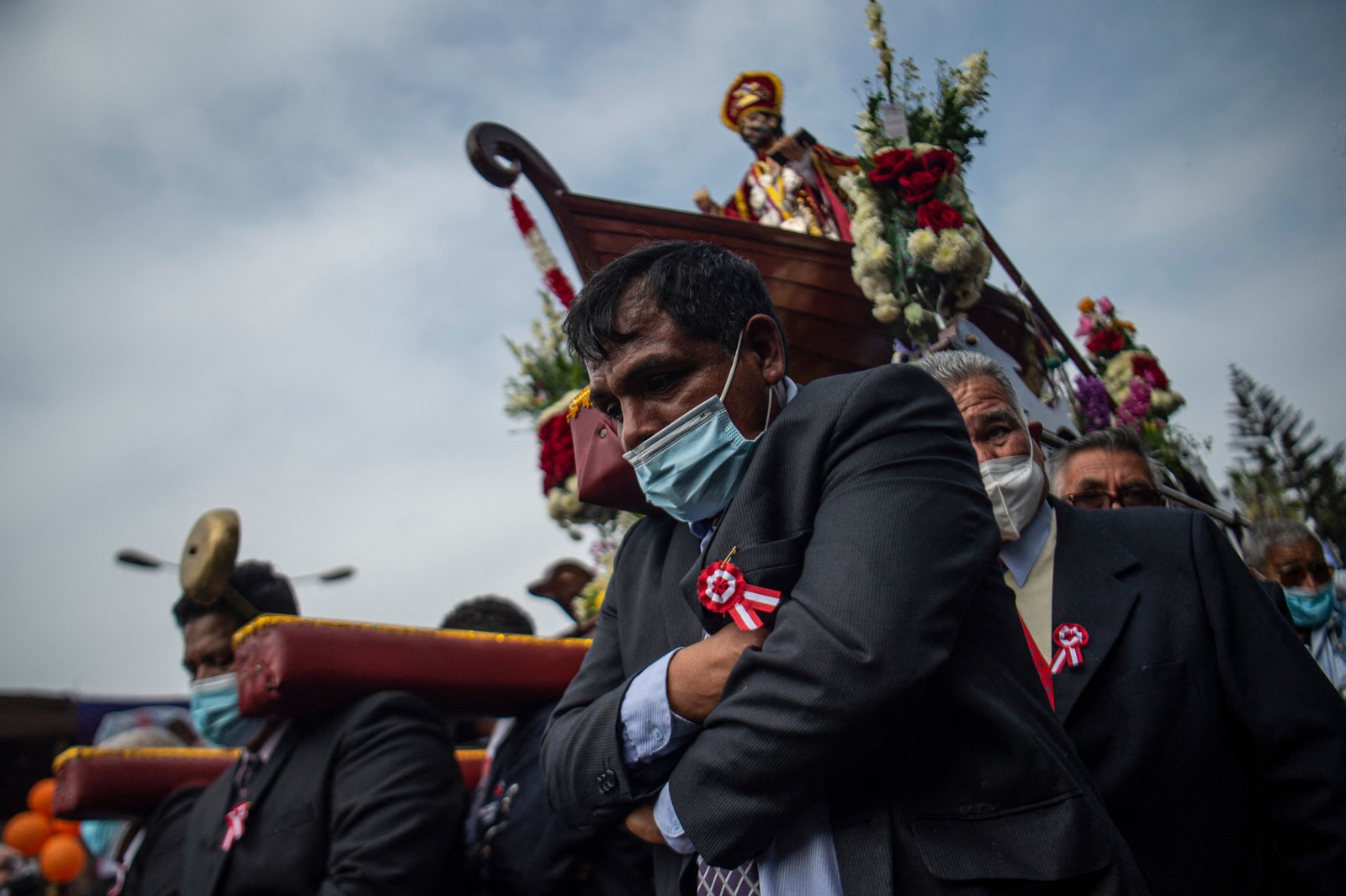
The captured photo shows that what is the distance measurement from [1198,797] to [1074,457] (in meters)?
1.83

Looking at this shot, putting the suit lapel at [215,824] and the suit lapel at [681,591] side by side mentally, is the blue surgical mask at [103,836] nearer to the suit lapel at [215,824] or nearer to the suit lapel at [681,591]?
the suit lapel at [215,824]

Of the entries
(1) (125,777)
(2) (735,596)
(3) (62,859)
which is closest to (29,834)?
(3) (62,859)

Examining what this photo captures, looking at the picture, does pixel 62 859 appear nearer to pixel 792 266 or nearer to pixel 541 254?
pixel 541 254

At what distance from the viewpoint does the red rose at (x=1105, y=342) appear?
591 centimetres

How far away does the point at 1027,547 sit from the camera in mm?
2633

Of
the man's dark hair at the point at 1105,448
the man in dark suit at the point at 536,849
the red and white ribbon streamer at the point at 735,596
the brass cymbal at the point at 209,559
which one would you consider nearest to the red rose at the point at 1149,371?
the man's dark hair at the point at 1105,448

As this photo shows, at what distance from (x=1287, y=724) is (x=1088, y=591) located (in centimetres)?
49

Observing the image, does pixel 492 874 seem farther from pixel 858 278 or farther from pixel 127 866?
pixel 858 278

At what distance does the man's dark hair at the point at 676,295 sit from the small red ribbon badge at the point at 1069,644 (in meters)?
1.00

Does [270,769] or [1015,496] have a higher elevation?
[1015,496]

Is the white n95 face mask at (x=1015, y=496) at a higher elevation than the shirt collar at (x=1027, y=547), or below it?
higher

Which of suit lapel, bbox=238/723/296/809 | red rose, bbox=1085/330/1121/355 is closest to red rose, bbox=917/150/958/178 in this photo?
red rose, bbox=1085/330/1121/355

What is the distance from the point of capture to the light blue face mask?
186 cm

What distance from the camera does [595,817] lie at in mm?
1719
